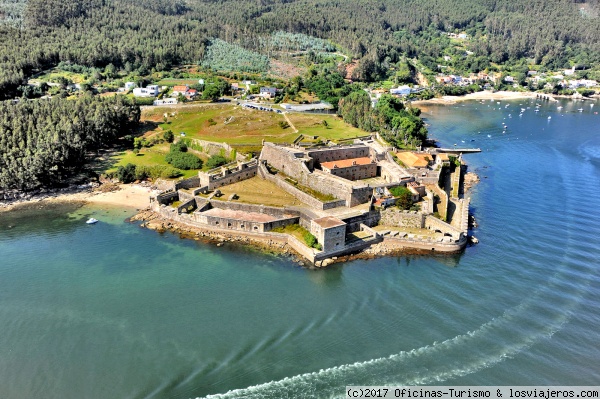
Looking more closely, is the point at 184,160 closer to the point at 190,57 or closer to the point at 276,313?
the point at 276,313

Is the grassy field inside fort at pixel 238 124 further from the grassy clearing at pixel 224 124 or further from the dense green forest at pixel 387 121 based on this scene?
the dense green forest at pixel 387 121

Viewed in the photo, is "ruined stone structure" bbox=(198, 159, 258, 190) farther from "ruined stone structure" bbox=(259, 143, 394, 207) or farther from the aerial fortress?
"ruined stone structure" bbox=(259, 143, 394, 207)

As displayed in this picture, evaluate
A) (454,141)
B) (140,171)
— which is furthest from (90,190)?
(454,141)

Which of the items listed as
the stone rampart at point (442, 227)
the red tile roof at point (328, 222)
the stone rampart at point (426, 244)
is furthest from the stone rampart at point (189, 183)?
the stone rampart at point (442, 227)

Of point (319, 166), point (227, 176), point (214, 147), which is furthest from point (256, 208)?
point (214, 147)

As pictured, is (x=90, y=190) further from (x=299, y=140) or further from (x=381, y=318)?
(x=381, y=318)
